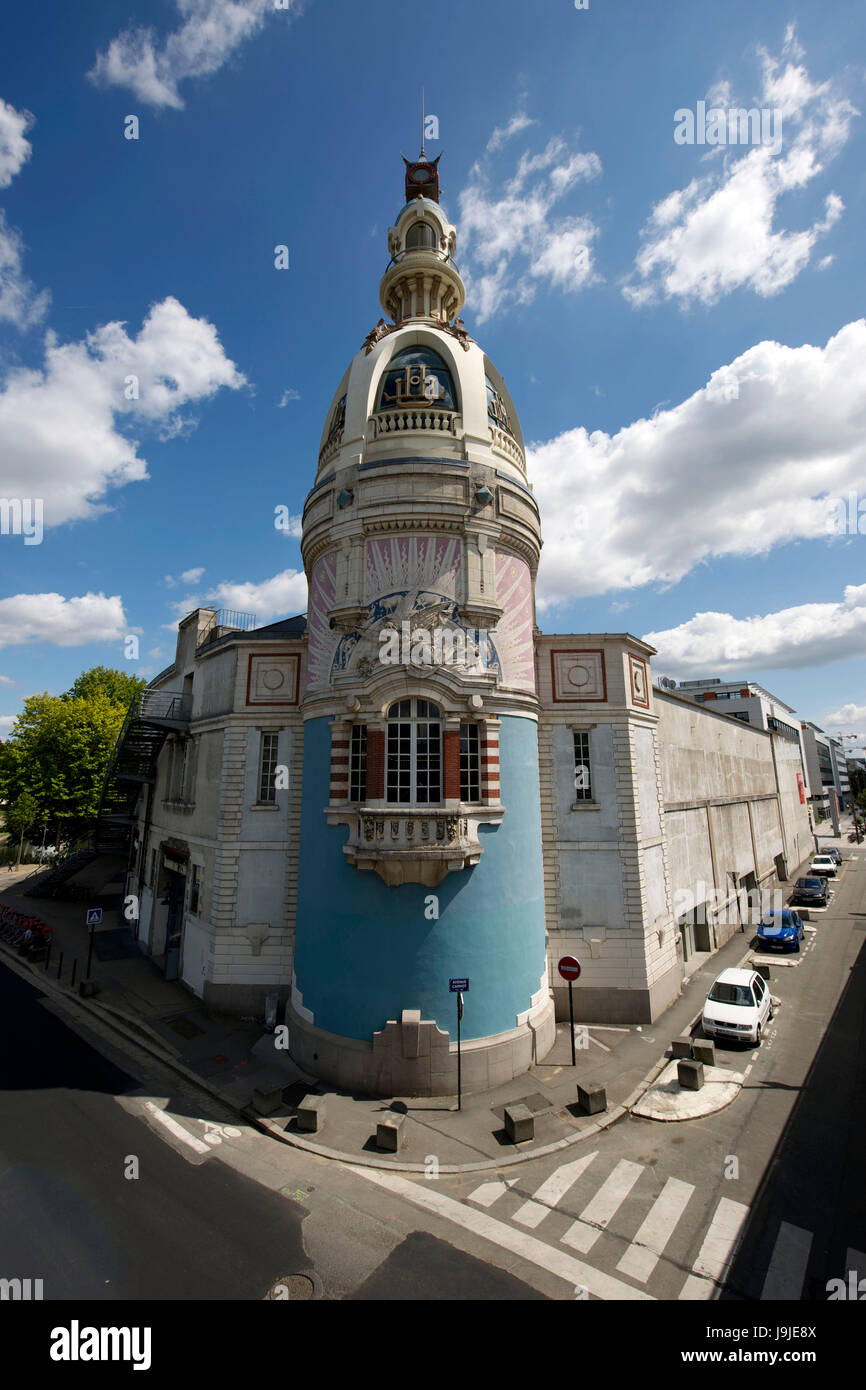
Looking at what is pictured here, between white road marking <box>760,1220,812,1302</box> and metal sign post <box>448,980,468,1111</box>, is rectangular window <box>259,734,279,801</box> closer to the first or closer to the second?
metal sign post <box>448,980,468,1111</box>

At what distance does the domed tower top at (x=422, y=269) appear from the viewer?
2180 centimetres

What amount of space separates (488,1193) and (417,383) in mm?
20513

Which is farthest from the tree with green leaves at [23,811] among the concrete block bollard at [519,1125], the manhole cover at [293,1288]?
the manhole cover at [293,1288]

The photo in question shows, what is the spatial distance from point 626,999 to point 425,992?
7.93 meters

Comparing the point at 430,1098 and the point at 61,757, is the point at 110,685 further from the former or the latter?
the point at 430,1098

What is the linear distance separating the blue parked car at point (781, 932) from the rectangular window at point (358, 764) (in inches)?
883

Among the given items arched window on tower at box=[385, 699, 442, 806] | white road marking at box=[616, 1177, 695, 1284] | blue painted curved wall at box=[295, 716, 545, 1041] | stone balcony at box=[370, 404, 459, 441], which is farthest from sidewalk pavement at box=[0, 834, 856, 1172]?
stone balcony at box=[370, 404, 459, 441]

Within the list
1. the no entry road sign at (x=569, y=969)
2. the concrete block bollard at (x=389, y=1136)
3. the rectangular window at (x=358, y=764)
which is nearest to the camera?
the concrete block bollard at (x=389, y=1136)

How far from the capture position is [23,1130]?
43.1ft

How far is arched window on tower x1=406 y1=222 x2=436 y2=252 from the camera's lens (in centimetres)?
2247

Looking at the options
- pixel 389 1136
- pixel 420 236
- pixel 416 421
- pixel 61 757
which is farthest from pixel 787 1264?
pixel 61 757

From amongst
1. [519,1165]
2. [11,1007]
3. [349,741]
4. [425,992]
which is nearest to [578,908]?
[425,992]

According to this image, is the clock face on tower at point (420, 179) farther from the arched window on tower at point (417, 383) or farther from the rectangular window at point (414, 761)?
the rectangular window at point (414, 761)

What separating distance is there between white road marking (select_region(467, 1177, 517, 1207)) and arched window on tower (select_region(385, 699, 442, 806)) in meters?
7.89
